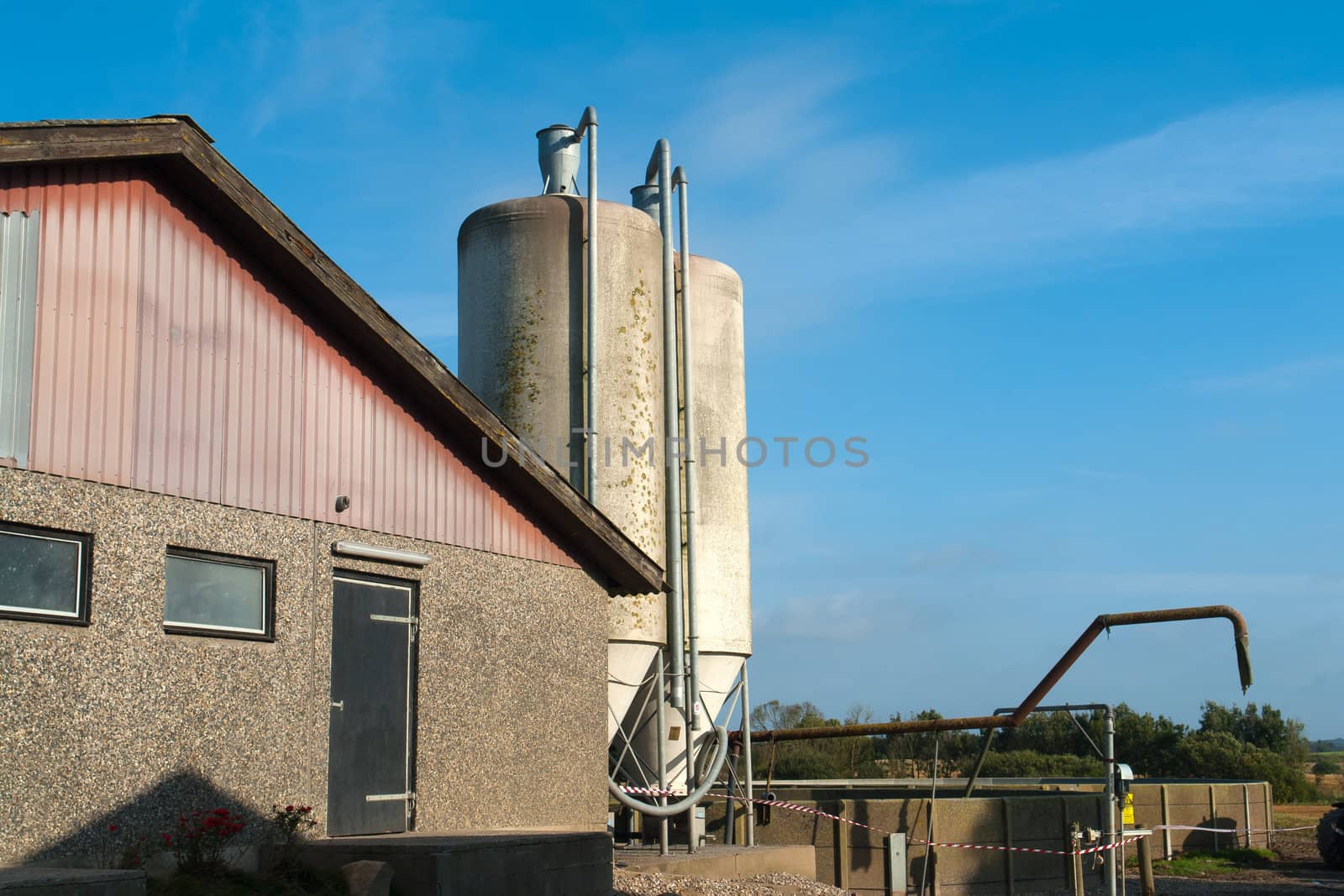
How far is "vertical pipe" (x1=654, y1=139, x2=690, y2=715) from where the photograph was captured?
15.9 meters

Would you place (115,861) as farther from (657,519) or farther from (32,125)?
(657,519)

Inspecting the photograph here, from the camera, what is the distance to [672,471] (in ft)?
53.0

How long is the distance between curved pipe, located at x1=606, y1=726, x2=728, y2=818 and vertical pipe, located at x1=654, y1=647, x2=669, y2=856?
17cm

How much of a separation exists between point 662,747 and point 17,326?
8.99 metres

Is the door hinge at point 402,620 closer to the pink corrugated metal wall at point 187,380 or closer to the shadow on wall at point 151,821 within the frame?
the pink corrugated metal wall at point 187,380

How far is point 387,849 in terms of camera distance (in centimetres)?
905

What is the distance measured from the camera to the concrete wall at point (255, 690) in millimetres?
8344

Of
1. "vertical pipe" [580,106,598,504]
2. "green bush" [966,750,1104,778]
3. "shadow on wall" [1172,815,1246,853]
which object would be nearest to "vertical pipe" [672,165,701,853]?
"vertical pipe" [580,106,598,504]

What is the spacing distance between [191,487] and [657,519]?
7.40 meters

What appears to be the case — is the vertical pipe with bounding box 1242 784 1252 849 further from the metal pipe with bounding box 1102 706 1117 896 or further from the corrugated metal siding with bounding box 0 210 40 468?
the corrugated metal siding with bounding box 0 210 40 468

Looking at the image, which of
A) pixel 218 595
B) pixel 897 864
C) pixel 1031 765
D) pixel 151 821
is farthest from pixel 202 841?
pixel 1031 765

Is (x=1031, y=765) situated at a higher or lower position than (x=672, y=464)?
lower

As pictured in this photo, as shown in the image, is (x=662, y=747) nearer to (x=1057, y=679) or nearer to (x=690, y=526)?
(x=690, y=526)

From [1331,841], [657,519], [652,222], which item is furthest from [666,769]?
[1331,841]
